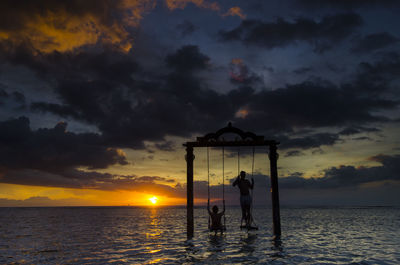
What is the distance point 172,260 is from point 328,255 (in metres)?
7.03

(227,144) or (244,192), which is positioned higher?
(227,144)

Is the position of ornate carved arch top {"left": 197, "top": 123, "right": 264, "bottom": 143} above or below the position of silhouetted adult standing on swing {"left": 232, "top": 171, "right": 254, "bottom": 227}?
above

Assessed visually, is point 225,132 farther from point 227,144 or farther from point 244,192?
point 244,192

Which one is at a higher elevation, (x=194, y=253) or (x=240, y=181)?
(x=240, y=181)

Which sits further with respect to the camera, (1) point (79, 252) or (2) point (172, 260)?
(1) point (79, 252)

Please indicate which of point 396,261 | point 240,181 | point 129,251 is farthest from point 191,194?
point 396,261

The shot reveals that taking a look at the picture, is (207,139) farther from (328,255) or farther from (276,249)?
(328,255)

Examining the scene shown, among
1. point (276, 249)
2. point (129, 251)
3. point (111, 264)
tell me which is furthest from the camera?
point (129, 251)

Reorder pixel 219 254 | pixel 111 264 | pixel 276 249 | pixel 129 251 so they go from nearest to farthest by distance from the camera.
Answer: pixel 111 264
pixel 219 254
pixel 276 249
pixel 129 251

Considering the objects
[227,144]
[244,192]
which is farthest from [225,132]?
[244,192]

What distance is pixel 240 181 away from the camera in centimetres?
1764

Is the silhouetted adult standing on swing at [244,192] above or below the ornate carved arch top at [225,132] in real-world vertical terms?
below

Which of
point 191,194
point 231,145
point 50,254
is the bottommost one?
point 50,254

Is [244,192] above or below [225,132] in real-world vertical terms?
below
